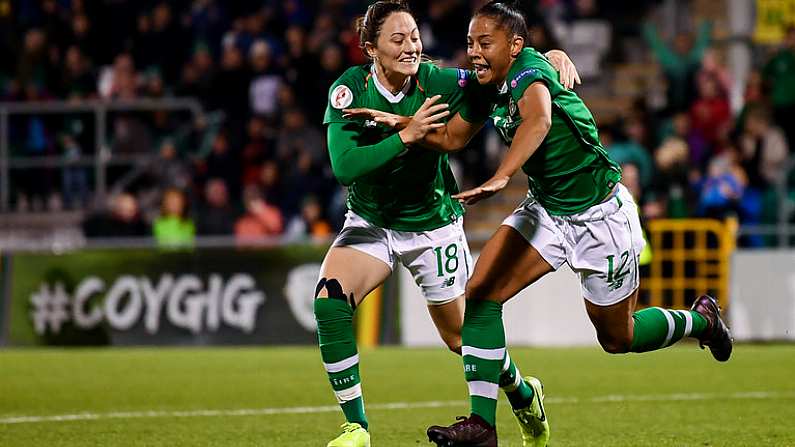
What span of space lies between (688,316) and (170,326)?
8.78 metres

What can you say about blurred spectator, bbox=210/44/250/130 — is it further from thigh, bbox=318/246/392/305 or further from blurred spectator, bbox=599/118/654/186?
thigh, bbox=318/246/392/305

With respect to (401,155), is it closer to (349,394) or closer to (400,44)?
(400,44)

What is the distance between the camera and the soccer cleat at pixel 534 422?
671 centimetres

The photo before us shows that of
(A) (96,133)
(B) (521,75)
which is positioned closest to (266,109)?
(A) (96,133)

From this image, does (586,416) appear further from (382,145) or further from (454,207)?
(382,145)

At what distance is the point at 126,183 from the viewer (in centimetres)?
1780

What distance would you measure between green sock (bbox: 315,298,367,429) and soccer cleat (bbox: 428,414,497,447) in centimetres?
64

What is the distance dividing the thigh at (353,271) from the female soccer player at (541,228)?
0.55m

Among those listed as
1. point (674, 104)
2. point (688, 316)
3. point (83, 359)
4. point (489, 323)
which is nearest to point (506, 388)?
point (489, 323)

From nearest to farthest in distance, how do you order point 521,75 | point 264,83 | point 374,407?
1. point 521,75
2. point 374,407
3. point 264,83

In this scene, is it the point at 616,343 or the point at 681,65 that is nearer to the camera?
the point at 616,343

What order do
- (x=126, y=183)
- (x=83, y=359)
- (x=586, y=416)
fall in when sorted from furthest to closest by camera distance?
1. (x=126, y=183)
2. (x=83, y=359)
3. (x=586, y=416)

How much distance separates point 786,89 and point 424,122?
33.6 feet

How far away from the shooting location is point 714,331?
710 centimetres
